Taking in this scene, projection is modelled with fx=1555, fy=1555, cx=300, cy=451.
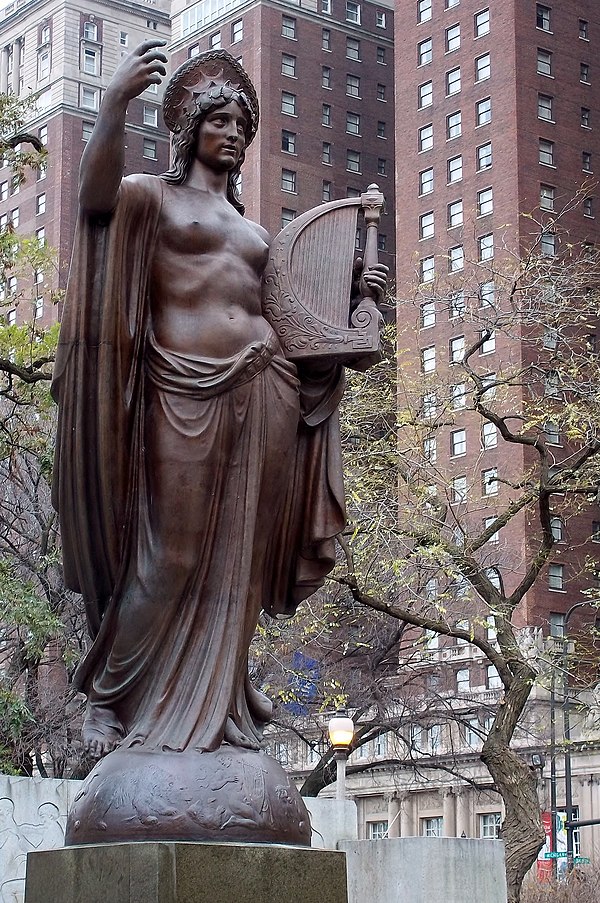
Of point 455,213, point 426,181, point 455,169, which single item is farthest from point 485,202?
point 426,181

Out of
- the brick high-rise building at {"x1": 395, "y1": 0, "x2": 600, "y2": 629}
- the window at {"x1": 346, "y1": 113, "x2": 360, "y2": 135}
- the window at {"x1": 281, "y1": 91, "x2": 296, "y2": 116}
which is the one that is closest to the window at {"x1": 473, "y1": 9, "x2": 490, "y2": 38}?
the brick high-rise building at {"x1": 395, "y1": 0, "x2": 600, "y2": 629}

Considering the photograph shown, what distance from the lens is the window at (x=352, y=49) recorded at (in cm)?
10038

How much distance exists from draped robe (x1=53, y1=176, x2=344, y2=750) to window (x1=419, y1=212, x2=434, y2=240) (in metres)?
72.9

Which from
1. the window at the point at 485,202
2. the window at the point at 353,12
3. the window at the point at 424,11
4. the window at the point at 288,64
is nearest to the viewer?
the window at the point at 485,202

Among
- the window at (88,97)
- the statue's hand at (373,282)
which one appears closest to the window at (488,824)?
the window at (88,97)

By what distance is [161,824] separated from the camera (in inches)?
244

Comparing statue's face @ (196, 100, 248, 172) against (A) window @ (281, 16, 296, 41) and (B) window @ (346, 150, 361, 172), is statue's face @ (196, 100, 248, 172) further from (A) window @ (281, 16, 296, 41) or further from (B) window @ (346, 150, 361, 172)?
(A) window @ (281, 16, 296, 41)

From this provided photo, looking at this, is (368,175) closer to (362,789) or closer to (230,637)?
(362,789)

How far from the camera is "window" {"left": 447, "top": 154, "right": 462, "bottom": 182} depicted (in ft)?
259

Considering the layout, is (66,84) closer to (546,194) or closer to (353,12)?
(353,12)

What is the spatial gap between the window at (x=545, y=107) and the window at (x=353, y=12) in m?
26.9

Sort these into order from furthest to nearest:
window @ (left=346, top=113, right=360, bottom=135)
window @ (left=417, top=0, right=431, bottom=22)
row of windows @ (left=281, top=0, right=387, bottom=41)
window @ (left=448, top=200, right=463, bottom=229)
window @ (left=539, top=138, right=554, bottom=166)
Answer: window @ (left=346, top=113, right=360, bottom=135) < row of windows @ (left=281, top=0, right=387, bottom=41) < window @ (left=417, top=0, right=431, bottom=22) < window @ (left=448, top=200, right=463, bottom=229) < window @ (left=539, top=138, right=554, bottom=166)

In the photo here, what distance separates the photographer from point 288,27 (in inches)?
3807

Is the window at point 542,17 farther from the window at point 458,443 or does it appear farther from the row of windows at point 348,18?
the window at point 458,443
